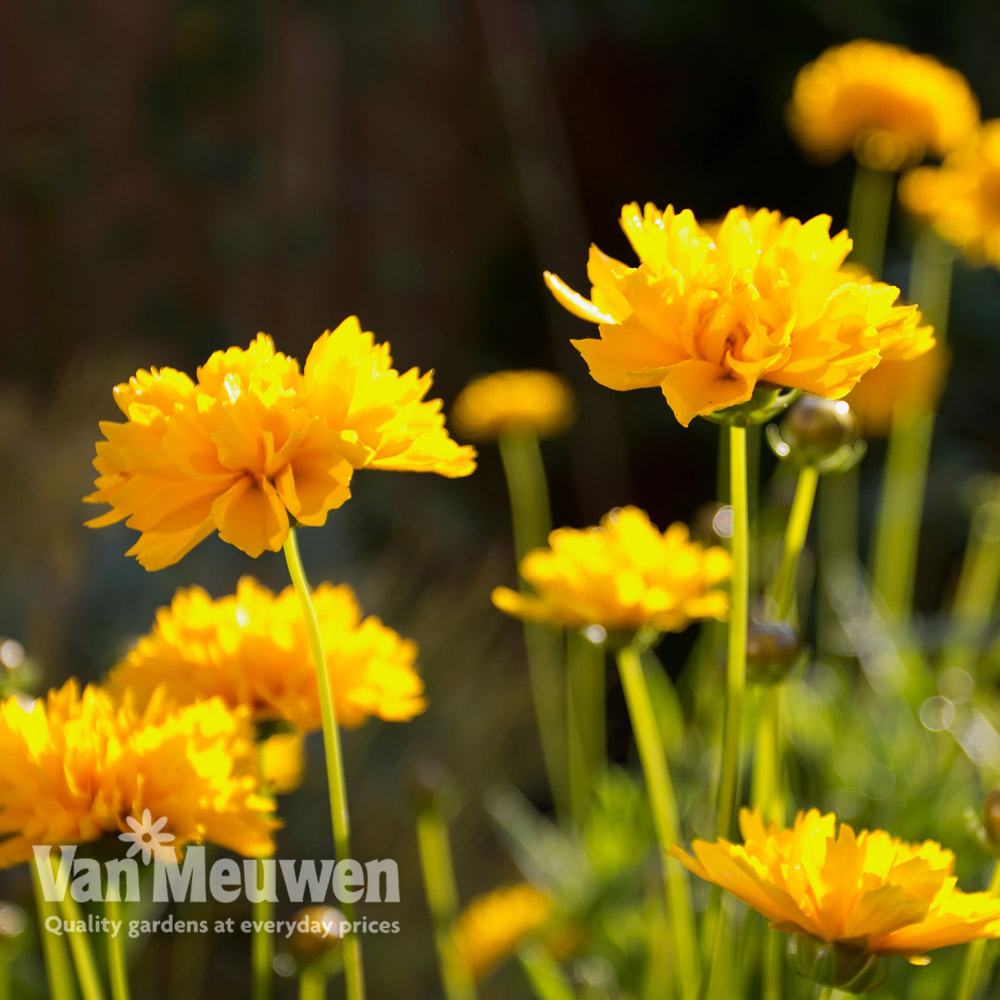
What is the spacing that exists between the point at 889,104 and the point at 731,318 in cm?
82

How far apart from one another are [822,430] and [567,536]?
16 centimetres

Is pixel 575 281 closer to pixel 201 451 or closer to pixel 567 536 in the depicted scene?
pixel 567 536

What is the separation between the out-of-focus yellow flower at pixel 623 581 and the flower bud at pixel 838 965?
20cm

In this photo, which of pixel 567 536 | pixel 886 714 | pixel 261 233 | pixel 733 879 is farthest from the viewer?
pixel 261 233

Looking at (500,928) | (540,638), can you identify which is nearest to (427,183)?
(540,638)

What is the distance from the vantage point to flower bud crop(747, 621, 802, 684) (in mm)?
453

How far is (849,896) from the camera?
306 mm

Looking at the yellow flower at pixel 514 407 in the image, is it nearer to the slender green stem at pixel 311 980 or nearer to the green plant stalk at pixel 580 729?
the green plant stalk at pixel 580 729

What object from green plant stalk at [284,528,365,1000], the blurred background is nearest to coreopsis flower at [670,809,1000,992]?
green plant stalk at [284,528,365,1000]

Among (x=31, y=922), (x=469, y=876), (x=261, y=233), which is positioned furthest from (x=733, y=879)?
(x=261, y=233)

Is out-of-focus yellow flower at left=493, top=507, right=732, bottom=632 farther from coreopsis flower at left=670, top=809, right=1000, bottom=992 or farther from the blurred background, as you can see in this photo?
the blurred background

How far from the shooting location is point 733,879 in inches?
11.9

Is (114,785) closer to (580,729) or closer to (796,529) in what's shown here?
(796,529)

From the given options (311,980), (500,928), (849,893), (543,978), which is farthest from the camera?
(500,928)
